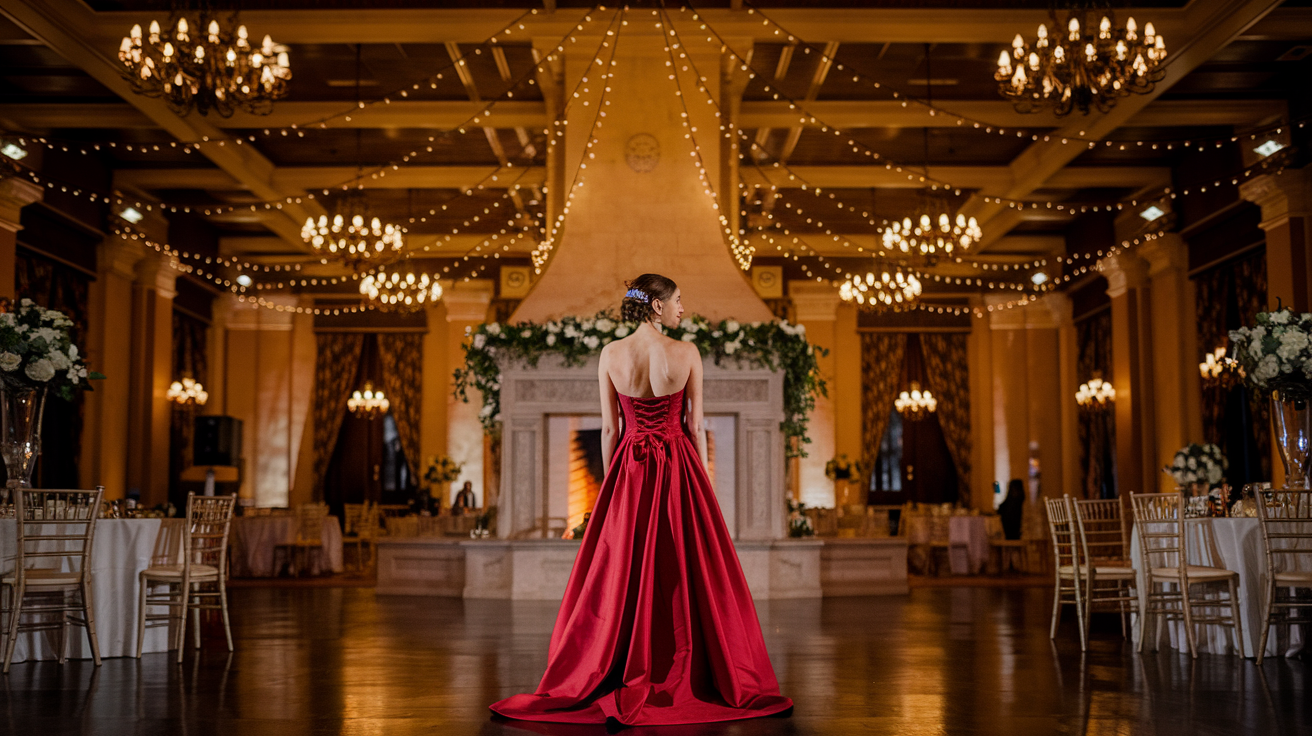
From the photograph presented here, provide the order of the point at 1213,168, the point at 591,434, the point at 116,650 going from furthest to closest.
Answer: the point at 1213,168 → the point at 591,434 → the point at 116,650

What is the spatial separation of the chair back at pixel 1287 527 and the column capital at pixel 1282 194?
18.1 feet

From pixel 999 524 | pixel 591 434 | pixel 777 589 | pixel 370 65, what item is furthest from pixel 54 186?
pixel 999 524

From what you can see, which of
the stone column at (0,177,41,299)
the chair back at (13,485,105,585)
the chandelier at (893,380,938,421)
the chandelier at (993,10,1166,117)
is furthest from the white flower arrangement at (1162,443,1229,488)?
the stone column at (0,177,41,299)

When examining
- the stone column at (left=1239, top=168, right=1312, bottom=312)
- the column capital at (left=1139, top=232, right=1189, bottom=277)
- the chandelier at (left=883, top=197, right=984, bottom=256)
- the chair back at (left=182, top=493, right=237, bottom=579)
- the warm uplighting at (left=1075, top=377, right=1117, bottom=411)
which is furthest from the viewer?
the warm uplighting at (left=1075, top=377, right=1117, bottom=411)

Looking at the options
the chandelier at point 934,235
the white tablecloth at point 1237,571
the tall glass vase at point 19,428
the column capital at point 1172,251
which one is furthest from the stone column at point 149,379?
the column capital at point 1172,251

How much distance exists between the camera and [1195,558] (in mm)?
6773

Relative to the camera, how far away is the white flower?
20.9ft

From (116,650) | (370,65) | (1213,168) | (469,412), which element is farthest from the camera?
(469,412)

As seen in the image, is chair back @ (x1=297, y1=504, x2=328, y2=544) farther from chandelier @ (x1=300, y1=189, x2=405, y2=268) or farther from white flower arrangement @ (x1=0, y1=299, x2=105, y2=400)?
white flower arrangement @ (x1=0, y1=299, x2=105, y2=400)

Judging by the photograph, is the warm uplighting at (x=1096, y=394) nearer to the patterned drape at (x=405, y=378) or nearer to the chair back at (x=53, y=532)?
the patterned drape at (x=405, y=378)

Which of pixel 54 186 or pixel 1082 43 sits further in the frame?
pixel 54 186

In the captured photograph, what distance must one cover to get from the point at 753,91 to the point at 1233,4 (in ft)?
15.7

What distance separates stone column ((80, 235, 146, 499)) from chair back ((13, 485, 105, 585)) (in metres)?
8.28

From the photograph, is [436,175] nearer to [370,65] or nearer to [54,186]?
[370,65]
